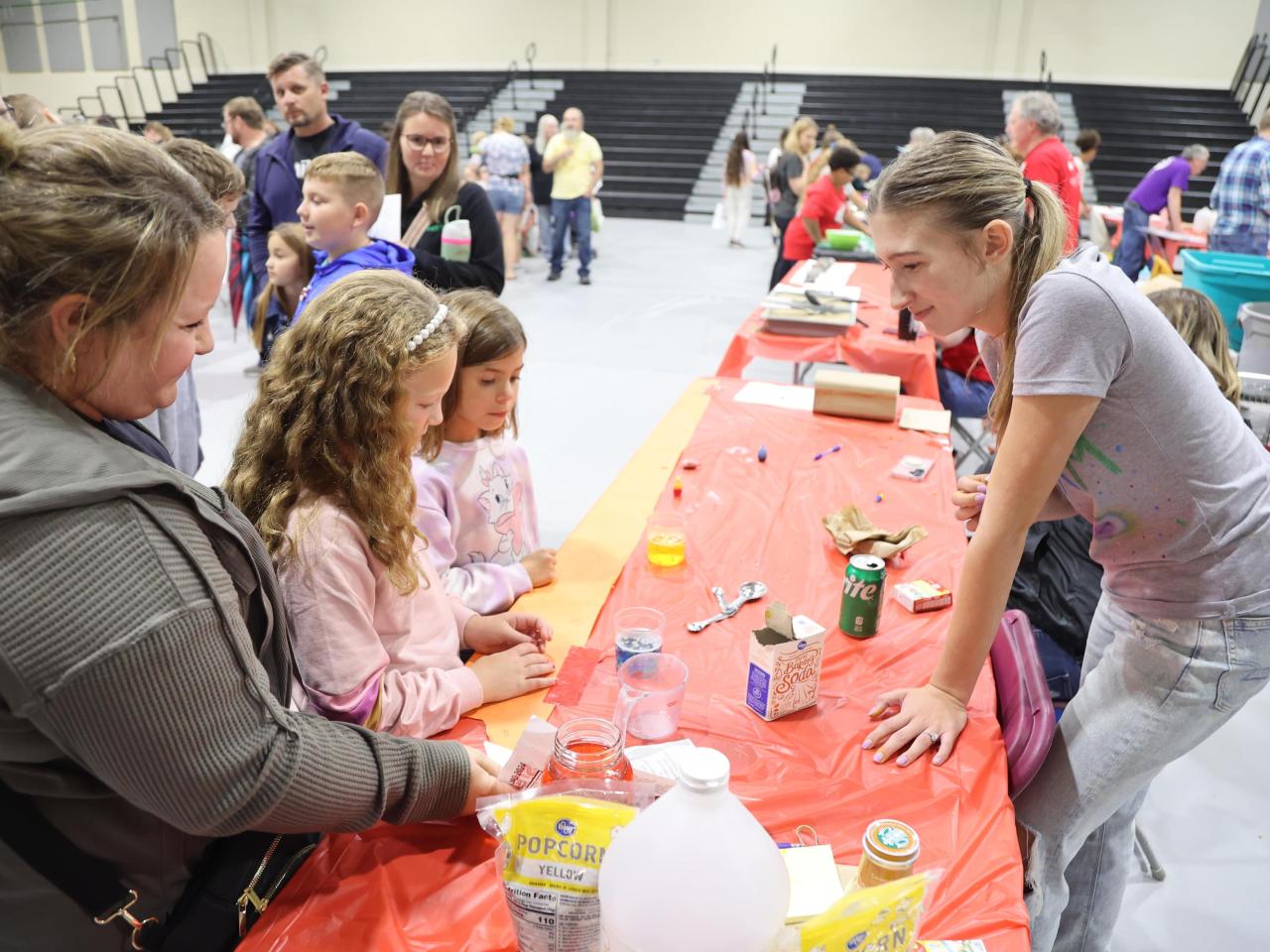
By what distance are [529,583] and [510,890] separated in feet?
3.37

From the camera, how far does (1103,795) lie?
55.9 inches

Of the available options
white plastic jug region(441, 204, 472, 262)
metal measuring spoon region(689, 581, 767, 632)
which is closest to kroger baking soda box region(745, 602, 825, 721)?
metal measuring spoon region(689, 581, 767, 632)

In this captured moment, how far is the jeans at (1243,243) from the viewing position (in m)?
6.23

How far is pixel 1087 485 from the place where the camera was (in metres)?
1.35

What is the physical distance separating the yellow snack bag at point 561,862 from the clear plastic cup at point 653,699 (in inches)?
19.5

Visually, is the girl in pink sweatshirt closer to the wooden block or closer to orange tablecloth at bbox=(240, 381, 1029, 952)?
orange tablecloth at bbox=(240, 381, 1029, 952)

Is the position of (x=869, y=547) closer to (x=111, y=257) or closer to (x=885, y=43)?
(x=111, y=257)

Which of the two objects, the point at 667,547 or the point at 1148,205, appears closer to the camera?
the point at 667,547

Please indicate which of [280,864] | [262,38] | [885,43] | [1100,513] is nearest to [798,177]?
[1100,513]

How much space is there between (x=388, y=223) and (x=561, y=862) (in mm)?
2484

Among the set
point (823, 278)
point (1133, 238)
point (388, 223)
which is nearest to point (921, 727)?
point (388, 223)

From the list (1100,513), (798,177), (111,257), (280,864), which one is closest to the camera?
(111,257)

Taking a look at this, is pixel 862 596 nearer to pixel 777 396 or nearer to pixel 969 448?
pixel 777 396

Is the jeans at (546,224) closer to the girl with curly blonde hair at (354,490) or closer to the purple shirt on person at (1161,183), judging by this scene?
the purple shirt on person at (1161,183)
